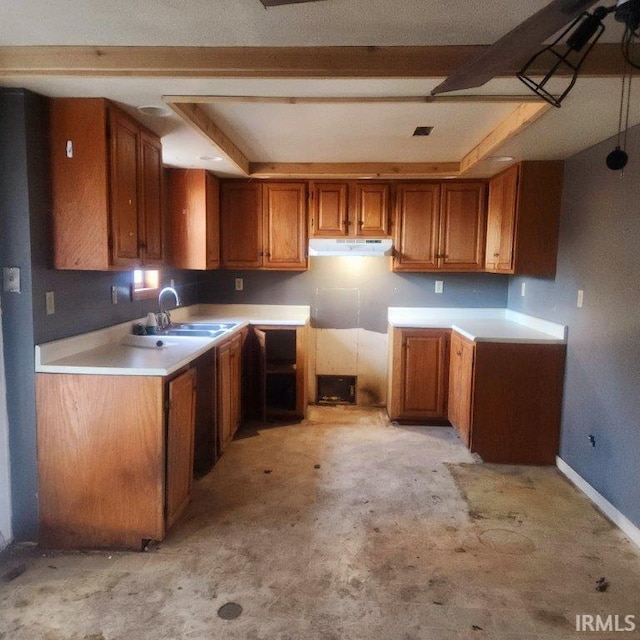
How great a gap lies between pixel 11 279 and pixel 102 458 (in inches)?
37.1

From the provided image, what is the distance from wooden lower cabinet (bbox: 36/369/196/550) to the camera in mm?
2162

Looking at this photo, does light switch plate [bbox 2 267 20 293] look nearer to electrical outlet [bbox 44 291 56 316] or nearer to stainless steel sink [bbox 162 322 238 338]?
electrical outlet [bbox 44 291 56 316]

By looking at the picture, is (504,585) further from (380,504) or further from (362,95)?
(362,95)

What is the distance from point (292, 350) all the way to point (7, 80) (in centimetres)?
303

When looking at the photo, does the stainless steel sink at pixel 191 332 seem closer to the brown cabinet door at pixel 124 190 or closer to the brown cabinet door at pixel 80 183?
the brown cabinet door at pixel 124 190

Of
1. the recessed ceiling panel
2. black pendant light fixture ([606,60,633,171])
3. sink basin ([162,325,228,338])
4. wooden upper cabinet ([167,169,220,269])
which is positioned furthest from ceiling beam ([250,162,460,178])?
black pendant light fixture ([606,60,633,171])

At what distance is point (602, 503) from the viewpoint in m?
2.64

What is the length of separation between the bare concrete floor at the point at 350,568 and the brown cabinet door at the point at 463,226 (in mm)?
1895

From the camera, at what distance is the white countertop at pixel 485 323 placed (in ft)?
10.7

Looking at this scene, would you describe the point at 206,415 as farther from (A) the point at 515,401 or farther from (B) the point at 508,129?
(B) the point at 508,129

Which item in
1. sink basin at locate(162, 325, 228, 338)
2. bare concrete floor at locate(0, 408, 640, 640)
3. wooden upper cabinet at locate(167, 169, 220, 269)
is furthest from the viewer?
wooden upper cabinet at locate(167, 169, 220, 269)

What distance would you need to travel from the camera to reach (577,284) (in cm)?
304

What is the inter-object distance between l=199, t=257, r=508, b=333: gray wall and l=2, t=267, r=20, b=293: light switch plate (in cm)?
240

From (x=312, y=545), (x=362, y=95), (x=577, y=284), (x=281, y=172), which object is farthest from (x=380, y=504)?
(x=281, y=172)
